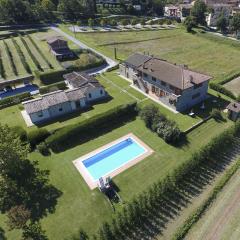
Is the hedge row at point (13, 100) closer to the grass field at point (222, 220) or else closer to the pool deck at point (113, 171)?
the pool deck at point (113, 171)

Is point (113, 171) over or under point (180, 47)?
under

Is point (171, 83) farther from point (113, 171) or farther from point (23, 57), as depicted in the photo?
point (23, 57)

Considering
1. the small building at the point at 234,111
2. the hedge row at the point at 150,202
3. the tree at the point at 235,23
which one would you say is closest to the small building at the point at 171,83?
the small building at the point at 234,111

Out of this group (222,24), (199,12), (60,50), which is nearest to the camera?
(60,50)

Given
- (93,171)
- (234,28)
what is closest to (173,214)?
(93,171)

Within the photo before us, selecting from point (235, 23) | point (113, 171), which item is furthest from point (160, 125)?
point (235, 23)
